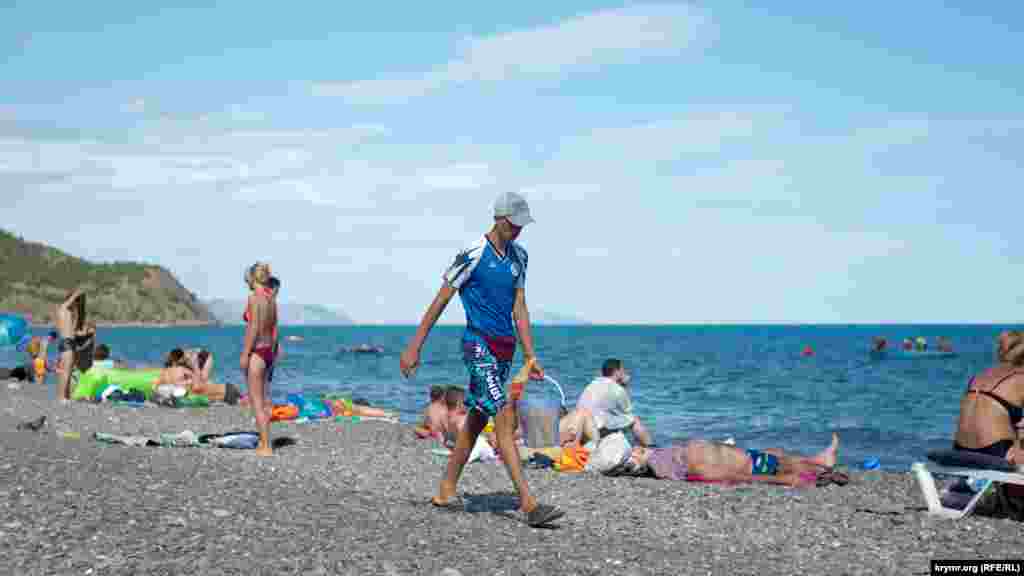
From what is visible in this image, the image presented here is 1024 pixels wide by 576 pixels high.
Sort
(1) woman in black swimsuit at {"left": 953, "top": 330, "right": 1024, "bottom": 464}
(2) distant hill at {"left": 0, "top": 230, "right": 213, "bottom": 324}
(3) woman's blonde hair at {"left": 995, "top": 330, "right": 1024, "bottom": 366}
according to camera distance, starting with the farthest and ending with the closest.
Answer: (2) distant hill at {"left": 0, "top": 230, "right": 213, "bottom": 324} < (3) woman's blonde hair at {"left": 995, "top": 330, "right": 1024, "bottom": 366} < (1) woman in black swimsuit at {"left": 953, "top": 330, "right": 1024, "bottom": 464}

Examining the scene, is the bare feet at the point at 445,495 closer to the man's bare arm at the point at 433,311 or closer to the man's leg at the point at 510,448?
the man's leg at the point at 510,448

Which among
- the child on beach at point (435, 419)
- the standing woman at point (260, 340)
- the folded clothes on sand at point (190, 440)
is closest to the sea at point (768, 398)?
the child on beach at point (435, 419)

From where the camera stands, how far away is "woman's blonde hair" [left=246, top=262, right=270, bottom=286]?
36.4 ft

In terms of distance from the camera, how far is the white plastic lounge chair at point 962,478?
27.5 ft

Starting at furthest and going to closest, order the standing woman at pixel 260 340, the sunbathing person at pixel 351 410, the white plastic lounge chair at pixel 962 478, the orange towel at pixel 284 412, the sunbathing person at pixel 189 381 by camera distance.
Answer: the sunbathing person at pixel 189 381 < the sunbathing person at pixel 351 410 < the orange towel at pixel 284 412 < the standing woman at pixel 260 340 < the white plastic lounge chair at pixel 962 478

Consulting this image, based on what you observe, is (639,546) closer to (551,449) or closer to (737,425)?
(551,449)

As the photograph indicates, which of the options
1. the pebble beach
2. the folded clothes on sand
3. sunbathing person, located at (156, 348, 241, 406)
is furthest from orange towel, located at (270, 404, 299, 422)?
the pebble beach

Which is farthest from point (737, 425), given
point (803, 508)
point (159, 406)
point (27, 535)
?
point (27, 535)

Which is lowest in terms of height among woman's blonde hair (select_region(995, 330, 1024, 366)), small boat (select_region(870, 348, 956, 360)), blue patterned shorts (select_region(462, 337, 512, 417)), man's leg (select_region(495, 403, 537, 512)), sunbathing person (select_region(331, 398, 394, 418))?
small boat (select_region(870, 348, 956, 360))

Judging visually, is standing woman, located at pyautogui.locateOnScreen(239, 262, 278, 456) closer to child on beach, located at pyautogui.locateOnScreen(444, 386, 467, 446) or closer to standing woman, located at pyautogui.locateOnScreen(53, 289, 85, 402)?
child on beach, located at pyautogui.locateOnScreen(444, 386, 467, 446)

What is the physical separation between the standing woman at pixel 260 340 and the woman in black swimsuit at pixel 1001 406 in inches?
271

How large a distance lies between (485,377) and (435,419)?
7.51m

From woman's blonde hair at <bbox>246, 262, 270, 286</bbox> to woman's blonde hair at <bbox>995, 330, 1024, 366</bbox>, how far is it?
7292 mm

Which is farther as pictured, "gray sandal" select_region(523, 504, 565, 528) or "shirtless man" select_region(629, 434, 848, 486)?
"shirtless man" select_region(629, 434, 848, 486)
